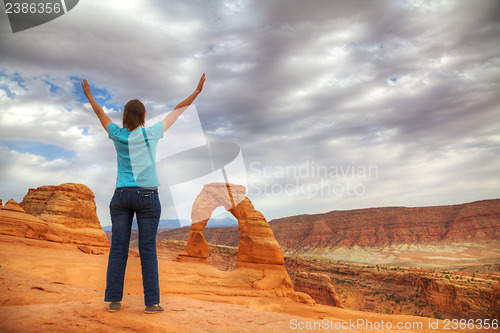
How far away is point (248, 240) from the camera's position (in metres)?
21.1

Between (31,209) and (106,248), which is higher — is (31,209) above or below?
above

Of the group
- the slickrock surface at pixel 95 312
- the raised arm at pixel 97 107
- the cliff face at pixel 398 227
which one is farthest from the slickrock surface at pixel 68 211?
the cliff face at pixel 398 227

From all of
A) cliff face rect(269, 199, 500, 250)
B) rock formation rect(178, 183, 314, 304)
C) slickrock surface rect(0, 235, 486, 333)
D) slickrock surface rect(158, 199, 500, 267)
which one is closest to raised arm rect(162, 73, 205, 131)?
slickrock surface rect(0, 235, 486, 333)

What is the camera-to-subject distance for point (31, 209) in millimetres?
24625

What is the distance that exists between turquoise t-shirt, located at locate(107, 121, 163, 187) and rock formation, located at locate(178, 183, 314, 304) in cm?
1663

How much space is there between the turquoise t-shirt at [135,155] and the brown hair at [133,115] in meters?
0.08

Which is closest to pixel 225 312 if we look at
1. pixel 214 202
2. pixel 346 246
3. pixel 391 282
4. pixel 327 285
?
pixel 214 202

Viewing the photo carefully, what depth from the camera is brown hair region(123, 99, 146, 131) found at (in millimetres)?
3730

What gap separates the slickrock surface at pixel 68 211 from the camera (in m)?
23.4

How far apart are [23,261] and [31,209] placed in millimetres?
14303

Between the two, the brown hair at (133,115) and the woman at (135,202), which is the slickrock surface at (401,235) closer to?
the woman at (135,202)

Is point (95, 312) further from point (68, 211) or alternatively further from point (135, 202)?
point (68, 211)

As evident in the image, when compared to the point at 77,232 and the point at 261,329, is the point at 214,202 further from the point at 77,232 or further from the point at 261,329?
the point at 261,329

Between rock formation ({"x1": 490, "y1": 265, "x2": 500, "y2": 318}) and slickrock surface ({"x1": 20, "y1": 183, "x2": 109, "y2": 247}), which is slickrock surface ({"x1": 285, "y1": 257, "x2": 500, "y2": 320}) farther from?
slickrock surface ({"x1": 20, "y1": 183, "x2": 109, "y2": 247})
